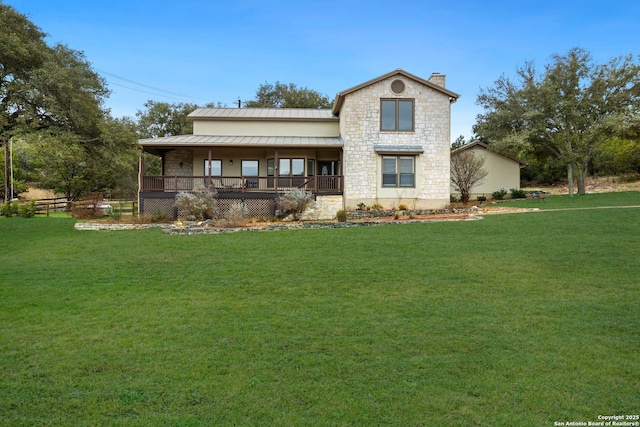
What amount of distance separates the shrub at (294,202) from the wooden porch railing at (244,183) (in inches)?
53.7

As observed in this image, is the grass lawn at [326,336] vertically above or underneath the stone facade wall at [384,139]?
underneath

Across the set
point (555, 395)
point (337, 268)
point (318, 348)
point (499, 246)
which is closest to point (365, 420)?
point (318, 348)

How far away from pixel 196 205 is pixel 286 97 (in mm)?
27876

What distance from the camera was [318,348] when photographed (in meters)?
5.41

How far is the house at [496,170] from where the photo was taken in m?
30.4

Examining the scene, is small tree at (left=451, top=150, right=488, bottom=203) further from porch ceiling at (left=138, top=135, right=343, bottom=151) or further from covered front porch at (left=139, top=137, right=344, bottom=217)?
porch ceiling at (left=138, top=135, right=343, bottom=151)

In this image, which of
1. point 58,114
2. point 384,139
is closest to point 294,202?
point 384,139

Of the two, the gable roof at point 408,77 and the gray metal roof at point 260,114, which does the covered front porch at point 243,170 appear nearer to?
the gray metal roof at point 260,114

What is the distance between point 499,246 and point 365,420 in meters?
9.20

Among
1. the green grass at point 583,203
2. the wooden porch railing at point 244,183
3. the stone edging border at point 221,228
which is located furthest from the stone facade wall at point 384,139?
the green grass at point 583,203

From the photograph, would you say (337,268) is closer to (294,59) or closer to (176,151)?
(176,151)

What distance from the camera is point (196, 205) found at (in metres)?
18.7

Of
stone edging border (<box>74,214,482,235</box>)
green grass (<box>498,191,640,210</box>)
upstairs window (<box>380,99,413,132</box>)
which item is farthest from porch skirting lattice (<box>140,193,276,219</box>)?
green grass (<box>498,191,640,210</box>)

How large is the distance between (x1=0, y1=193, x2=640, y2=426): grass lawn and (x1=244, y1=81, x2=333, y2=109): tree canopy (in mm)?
33849
